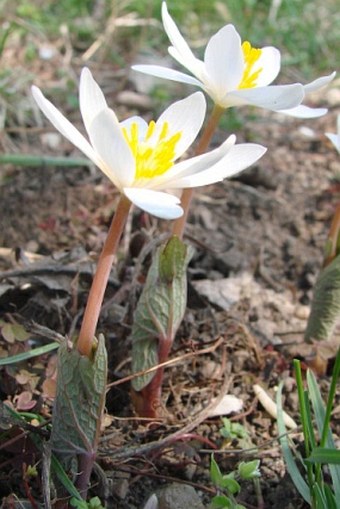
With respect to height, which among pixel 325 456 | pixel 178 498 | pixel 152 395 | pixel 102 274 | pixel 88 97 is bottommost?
pixel 178 498

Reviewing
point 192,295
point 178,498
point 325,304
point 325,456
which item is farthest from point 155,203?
point 192,295

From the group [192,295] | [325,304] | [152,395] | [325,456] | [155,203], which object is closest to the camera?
[155,203]

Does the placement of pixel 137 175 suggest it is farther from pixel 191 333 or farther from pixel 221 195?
pixel 221 195

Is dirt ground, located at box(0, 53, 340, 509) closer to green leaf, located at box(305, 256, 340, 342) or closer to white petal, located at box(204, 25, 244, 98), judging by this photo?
green leaf, located at box(305, 256, 340, 342)

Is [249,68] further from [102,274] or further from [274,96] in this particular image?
[102,274]

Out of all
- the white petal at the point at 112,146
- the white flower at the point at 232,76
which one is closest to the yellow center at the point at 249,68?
the white flower at the point at 232,76

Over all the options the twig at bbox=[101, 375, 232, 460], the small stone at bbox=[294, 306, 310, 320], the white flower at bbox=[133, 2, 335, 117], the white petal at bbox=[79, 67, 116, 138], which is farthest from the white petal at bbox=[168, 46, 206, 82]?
the small stone at bbox=[294, 306, 310, 320]

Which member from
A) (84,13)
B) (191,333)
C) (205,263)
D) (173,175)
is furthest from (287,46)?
(173,175)
